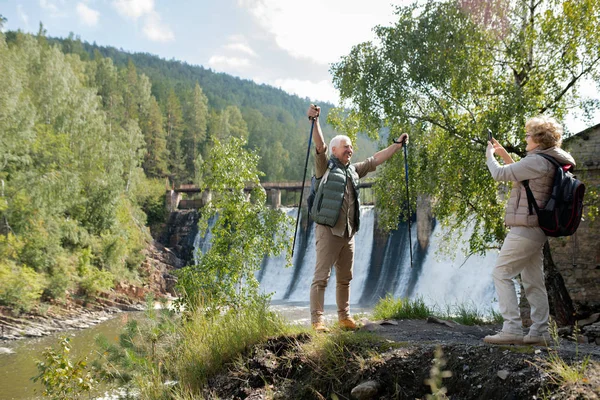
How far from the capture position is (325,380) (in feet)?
13.2

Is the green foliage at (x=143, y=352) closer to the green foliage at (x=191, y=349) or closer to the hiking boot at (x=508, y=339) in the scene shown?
the green foliage at (x=191, y=349)

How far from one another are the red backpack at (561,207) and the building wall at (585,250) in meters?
6.67

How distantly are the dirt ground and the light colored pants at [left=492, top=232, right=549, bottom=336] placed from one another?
0.27 metres

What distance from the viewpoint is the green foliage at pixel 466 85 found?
8039 millimetres

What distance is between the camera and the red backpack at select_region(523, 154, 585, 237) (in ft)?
12.1

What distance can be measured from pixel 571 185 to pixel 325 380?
2.12m

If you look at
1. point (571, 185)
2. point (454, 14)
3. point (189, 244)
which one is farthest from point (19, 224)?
point (571, 185)

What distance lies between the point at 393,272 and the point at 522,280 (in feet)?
61.9

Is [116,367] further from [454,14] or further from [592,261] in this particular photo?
[592,261]

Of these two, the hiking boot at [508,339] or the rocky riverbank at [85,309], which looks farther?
the rocky riverbank at [85,309]

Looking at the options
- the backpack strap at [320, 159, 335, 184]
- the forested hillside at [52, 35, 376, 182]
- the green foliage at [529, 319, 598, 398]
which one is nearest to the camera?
the green foliage at [529, 319, 598, 398]

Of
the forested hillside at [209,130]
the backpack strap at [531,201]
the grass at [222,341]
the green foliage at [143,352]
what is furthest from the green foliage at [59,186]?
the backpack strap at [531,201]

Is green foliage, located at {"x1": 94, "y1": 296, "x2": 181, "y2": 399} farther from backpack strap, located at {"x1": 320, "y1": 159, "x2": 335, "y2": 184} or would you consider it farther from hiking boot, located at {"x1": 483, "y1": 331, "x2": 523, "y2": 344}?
hiking boot, located at {"x1": 483, "y1": 331, "x2": 523, "y2": 344}

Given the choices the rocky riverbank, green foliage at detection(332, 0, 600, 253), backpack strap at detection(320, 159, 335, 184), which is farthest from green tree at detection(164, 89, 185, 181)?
backpack strap at detection(320, 159, 335, 184)
